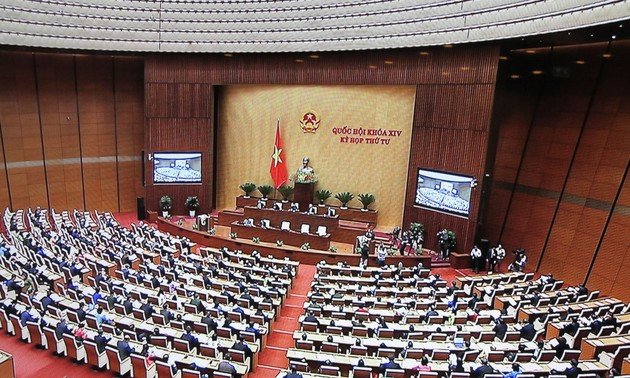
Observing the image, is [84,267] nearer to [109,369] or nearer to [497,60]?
[109,369]

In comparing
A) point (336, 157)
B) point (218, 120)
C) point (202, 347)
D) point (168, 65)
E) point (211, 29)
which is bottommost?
point (202, 347)

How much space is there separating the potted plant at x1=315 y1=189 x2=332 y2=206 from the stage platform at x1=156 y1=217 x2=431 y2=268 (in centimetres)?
487

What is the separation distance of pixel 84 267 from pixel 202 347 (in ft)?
24.9

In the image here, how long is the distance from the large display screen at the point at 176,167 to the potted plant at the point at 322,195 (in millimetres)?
7230

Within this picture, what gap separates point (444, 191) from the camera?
2064cm

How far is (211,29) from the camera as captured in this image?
2381 cm

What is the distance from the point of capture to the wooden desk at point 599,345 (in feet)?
35.1

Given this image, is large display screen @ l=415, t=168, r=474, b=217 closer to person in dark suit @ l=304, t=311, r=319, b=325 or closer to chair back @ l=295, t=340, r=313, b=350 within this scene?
person in dark suit @ l=304, t=311, r=319, b=325

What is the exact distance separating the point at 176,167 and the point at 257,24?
9298mm

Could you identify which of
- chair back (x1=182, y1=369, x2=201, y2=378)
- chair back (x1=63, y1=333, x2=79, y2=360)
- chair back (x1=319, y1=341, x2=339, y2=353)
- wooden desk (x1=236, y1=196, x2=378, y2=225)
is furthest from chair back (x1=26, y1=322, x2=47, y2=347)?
wooden desk (x1=236, y1=196, x2=378, y2=225)

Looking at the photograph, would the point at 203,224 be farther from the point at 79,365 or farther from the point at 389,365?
the point at 389,365

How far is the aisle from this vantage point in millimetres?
10720

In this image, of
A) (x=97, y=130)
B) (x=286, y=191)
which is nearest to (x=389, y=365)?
(x=286, y=191)

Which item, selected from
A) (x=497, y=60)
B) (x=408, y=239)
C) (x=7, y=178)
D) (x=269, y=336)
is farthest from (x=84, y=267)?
(x=497, y=60)
